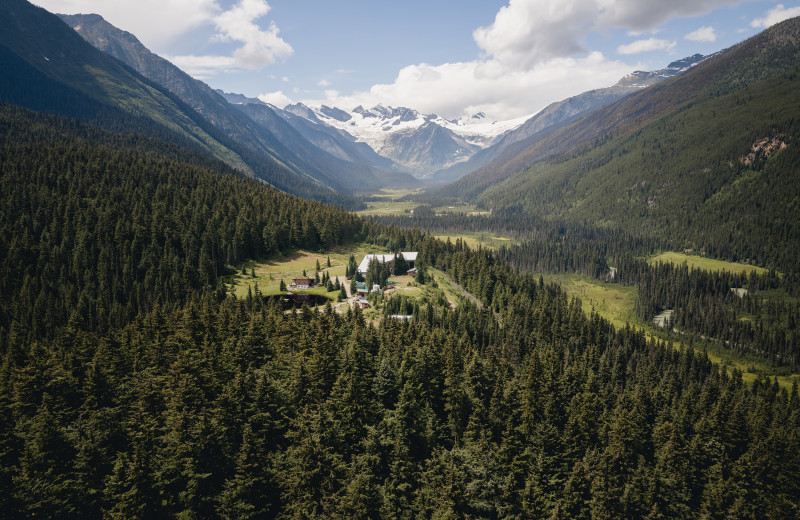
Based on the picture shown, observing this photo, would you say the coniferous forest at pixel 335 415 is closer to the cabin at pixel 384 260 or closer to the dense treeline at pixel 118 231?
the dense treeline at pixel 118 231

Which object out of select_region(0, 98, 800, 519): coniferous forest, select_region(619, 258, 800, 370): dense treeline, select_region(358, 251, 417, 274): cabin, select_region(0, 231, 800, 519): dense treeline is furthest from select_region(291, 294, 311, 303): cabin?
select_region(619, 258, 800, 370): dense treeline

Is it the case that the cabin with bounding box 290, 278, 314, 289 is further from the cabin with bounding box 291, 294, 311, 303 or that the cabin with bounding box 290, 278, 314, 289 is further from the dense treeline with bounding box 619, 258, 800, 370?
the dense treeline with bounding box 619, 258, 800, 370

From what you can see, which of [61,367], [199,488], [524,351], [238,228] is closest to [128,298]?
[238,228]

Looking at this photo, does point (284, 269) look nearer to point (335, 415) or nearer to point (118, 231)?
point (118, 231)

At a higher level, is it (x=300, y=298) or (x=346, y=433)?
(x=300, y=298)

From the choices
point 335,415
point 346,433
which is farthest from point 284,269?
point 346,433

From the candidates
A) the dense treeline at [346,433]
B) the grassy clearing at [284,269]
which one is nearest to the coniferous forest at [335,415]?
the dense treeline at [346,433]
